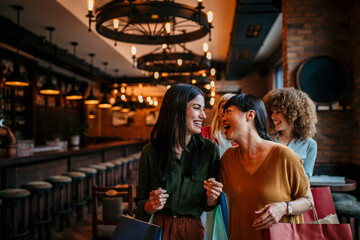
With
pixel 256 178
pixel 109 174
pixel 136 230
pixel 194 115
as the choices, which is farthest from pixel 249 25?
pixel 136 230

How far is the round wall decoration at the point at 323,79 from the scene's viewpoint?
13.3ft

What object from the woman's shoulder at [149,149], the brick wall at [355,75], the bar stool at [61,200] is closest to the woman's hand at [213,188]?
the woman's shoulder at [149,149]

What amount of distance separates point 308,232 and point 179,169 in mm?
646

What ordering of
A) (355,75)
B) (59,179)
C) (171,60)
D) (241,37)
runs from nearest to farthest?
1. (355,75)
2. (59,179)
3. (171,60)
4. (241,37)

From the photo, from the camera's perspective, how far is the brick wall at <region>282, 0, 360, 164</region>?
161 inches

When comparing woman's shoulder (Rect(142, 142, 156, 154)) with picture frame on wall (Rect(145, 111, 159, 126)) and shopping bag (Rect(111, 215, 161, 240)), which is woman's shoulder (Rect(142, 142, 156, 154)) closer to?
shopping bag (Rect(111, 215, 161, 240))

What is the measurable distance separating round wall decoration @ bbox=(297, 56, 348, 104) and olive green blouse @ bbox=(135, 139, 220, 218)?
10.1 ft

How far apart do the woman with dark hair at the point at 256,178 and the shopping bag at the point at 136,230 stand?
1.43ft

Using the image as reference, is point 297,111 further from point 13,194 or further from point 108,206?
point 13,194

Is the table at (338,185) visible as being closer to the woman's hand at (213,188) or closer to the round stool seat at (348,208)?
the round stool seat at (348,208)

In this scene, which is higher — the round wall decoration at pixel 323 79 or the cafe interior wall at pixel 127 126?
the round wall decoration at pixel 323 79

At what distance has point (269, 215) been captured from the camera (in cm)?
125

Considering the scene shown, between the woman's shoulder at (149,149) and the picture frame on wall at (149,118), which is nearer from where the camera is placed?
the woman's shoulder at (149,149)

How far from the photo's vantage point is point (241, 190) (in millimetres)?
1420
